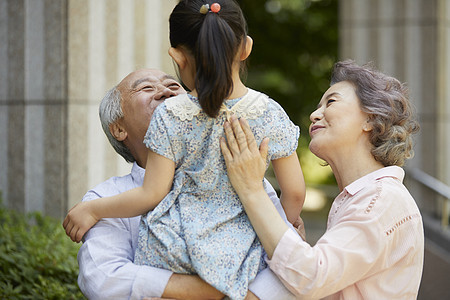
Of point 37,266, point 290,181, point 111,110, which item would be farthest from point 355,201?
point 37,266

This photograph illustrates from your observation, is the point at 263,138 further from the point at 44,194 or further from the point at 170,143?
the point at 44,194

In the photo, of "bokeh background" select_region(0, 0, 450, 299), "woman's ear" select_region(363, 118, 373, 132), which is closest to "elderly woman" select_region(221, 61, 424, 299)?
"woman's ear" select_region(363, 118, 373, 132)

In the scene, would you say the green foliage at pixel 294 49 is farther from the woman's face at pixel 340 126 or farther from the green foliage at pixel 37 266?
the woman's face at pixel 340 126

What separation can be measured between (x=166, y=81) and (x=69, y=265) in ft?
5.85

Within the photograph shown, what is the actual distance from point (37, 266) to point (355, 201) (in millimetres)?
2435

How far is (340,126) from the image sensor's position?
231 centimetres

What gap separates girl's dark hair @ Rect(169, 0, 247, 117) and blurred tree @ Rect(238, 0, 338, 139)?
1216cm

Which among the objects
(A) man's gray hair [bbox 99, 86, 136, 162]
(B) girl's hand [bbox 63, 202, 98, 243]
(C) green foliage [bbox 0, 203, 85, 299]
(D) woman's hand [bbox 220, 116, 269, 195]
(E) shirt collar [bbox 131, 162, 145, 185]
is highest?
(A) man's gray hair [bbox 99, 86, 136, 162]

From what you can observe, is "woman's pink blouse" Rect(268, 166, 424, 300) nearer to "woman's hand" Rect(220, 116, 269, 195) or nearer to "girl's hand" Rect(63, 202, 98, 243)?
"woman's hand" Rect(220, 116, 269, 195)

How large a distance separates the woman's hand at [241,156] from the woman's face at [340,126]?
37cm

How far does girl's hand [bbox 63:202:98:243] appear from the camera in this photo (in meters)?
2.17

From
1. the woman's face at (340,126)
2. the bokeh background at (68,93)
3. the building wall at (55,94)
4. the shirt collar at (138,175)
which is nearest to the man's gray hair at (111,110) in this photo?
the shirt collar at (138,175)

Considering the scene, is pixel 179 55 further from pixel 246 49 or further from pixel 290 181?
pixel 290 181

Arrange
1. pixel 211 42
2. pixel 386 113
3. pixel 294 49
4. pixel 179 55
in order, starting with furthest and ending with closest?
Answer: pixel 294 49 → pixel 386 113 → pixel 179 55 → pixel 211 42
